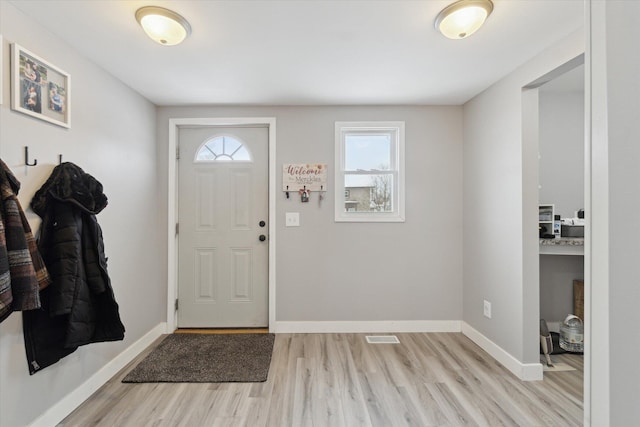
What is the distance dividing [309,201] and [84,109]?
6.32ft

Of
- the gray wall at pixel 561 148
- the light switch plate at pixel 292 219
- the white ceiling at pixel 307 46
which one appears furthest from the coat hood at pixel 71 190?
the gray wall at pixel 561 148

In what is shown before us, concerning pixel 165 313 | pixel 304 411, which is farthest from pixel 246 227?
pixel 304 411

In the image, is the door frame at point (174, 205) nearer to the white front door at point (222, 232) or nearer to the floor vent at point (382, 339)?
the white front door at point (222, 232)

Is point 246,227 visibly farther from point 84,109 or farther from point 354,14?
point 354,14

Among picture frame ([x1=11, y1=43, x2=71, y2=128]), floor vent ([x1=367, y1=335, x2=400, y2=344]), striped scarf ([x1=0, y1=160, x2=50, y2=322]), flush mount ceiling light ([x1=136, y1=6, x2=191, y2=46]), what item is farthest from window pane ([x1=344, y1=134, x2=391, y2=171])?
striped scarf ([x1=0, y1=160, x2=50, y2=322])

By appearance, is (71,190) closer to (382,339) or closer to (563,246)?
(382,339)

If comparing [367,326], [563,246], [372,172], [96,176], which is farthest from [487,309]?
[96,176]

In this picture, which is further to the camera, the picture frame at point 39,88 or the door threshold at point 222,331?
the door threshold at point 222,331

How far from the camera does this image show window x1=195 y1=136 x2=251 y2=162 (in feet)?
10.3

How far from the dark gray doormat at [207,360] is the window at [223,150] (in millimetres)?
1797

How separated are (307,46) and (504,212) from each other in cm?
200

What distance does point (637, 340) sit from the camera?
0.39 metres

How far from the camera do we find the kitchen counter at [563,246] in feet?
7.86

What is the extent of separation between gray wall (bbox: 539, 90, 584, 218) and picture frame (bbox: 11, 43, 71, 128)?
3974mm
